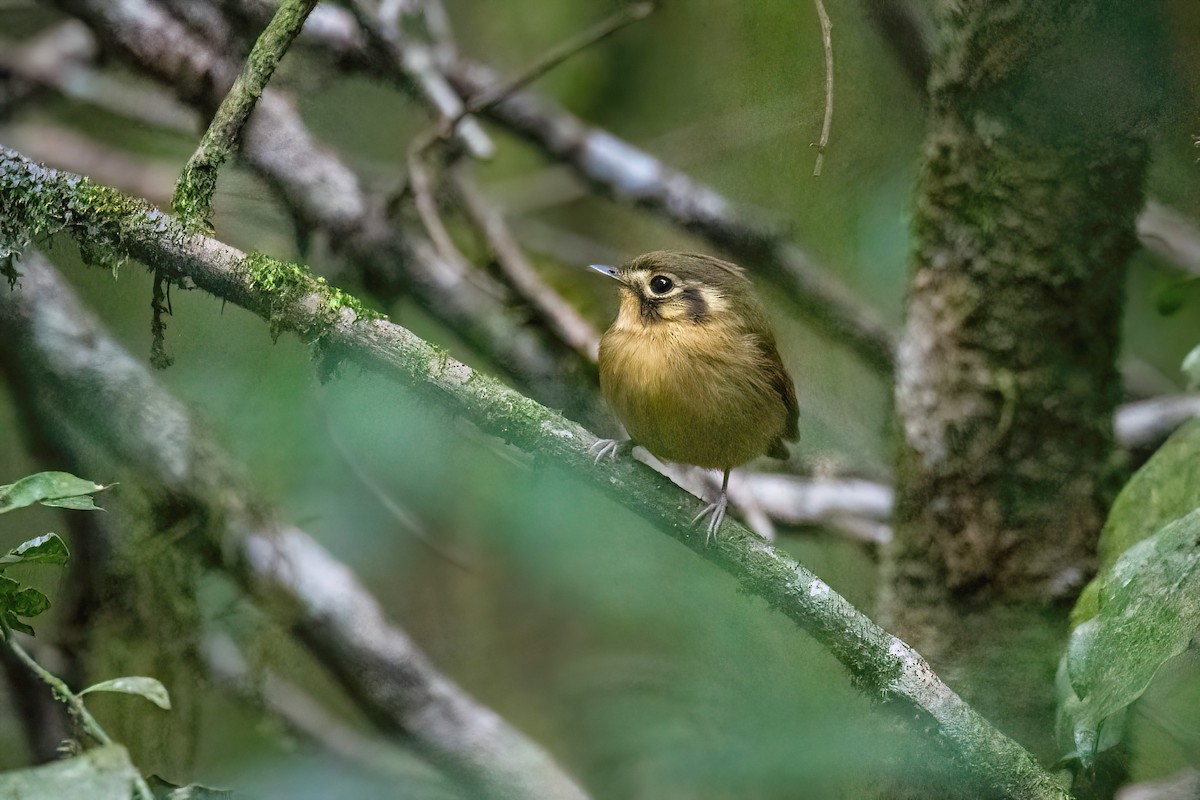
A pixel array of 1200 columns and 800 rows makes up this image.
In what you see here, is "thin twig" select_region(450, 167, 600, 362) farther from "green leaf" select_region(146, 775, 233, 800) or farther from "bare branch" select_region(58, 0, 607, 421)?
A: "green leaf" select_region(146, 775, 233, 800)

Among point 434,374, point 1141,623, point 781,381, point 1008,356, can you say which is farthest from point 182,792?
point 1008,356

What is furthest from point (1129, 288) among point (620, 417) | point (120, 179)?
point (120, 179)

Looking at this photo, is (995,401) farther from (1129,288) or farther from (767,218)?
(767,218)

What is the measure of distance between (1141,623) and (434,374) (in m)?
1.34

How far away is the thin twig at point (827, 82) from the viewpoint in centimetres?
251

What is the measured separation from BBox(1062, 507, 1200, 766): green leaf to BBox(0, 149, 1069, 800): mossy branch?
37 centimetres

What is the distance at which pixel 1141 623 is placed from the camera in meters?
1.76

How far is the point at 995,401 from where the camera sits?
2871mm

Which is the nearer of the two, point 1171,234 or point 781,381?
point 781,381

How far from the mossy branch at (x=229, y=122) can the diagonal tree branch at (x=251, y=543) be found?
0.73 meters

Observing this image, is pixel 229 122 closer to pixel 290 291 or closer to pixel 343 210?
pixel 290 291

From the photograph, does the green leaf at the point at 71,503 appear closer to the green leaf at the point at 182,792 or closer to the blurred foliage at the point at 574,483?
the green leaf at the point at 182,792

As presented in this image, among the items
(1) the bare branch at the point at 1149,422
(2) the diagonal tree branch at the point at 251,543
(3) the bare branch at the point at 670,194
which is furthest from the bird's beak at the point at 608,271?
(1) the bare branch at the point at 1149,422

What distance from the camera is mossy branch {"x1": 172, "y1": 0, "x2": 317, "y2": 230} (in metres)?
2.02
